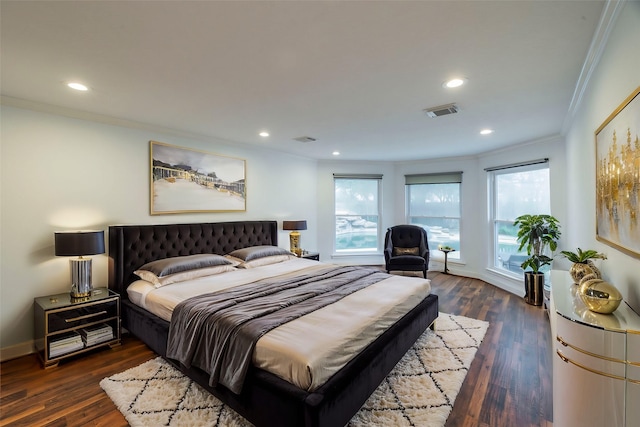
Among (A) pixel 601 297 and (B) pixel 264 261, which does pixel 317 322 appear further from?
(B) pixel 264 261

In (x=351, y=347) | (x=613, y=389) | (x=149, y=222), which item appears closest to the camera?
(x=613, y=389)

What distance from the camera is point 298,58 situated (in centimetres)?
200

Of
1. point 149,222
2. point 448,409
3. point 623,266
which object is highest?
point 149,222

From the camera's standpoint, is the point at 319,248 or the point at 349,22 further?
the point at 319,248

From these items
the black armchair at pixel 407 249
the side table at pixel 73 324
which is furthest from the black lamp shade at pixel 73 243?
the black armchair at pixel 407 249

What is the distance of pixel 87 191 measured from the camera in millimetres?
3129

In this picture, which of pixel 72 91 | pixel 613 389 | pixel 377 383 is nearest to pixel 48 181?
pixel 72 91

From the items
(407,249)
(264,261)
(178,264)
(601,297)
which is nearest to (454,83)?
(601,297)

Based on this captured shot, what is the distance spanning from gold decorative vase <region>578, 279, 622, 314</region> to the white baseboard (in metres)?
4.55

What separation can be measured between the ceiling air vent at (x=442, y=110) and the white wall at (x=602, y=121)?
1.02 meters

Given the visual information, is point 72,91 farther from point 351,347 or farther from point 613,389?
point 613,389

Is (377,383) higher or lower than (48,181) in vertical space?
lower

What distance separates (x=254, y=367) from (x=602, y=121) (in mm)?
2889

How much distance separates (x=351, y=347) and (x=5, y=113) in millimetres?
3674
